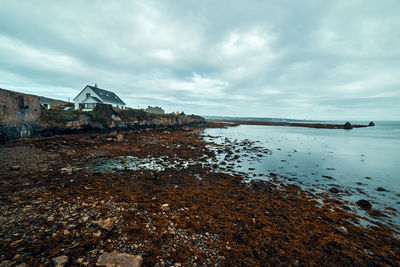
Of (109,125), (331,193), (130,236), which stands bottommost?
(331,193)

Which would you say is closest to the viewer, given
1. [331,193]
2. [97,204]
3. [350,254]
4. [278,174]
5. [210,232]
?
[350,254]

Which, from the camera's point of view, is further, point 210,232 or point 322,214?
point 322,214

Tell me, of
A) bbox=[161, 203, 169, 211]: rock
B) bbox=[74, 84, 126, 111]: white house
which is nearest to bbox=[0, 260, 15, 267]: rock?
bbox=[161, 203, 169, 211]: rock

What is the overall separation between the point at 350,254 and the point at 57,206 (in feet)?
31.3

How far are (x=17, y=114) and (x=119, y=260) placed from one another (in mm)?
19155

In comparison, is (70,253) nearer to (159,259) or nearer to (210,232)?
(159,259)

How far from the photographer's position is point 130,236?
4.07 metres

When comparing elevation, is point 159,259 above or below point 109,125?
below

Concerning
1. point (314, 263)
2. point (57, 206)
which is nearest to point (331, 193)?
point (314, 263)

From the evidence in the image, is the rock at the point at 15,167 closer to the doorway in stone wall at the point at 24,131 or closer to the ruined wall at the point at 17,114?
the ruined wall at the point at 17,114

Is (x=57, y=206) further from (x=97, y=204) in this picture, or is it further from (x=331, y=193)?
(x=331, y=193)

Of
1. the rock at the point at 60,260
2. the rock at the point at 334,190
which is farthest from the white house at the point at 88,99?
the rock at the point at 334,190

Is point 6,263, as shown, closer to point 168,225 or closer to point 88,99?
point 168,225

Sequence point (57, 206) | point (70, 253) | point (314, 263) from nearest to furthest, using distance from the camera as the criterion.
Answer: point (70, 253) → point (314, 263) → point (57, 206)
